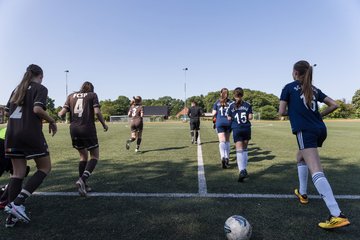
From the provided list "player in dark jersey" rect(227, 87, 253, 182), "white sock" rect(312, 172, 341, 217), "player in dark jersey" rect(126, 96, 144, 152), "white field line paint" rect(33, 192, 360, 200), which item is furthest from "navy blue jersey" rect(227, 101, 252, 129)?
"player in dark jersey" rect(126, 96, 144, 152)

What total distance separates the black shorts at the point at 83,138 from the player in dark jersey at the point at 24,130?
44.9 inches

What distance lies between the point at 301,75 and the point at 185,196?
103 inches

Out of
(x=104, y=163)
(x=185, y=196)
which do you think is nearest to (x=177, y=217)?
(x=185, y=196)

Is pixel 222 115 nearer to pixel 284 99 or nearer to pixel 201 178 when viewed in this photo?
pixel 201 178

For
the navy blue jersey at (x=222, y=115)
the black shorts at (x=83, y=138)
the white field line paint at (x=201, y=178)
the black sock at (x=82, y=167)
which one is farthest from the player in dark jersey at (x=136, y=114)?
the black shorts at (x=83, y=138)

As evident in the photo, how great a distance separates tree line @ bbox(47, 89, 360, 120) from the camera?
2810 inches

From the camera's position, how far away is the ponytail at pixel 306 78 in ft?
13.3

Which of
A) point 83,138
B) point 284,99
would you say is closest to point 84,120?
point 83,138

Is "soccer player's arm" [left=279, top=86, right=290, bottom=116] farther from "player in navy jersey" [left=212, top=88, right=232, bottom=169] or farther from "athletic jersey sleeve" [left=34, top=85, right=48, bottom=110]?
"player in navy jersey" [left=212, top=88, right=232, bottom=169]

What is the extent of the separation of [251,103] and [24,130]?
362ft

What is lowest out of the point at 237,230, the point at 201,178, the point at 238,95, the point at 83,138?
the point at 201,178

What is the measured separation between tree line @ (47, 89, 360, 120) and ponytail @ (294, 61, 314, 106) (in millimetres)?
60558

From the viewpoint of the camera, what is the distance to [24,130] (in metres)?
3.85

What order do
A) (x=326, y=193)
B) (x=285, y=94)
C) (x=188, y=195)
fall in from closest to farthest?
(x=326, y=193) → (x=285, y=94) → (x=188, y=195)
